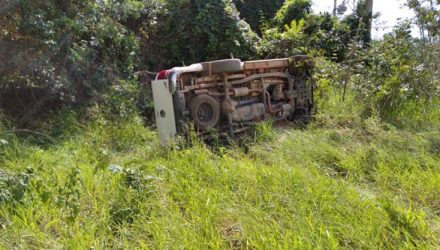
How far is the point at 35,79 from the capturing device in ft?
19.9

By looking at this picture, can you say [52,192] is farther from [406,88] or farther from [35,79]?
[406,88]

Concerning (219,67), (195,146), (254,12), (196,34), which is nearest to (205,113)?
(219,67)

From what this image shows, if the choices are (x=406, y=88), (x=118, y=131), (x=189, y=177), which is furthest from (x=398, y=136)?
(x=118, y=131)

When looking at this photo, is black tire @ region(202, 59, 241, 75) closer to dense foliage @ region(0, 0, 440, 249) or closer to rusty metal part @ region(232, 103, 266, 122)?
rusty metal part @ region(232, 103, 266, 122)

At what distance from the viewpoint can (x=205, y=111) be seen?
204 inches

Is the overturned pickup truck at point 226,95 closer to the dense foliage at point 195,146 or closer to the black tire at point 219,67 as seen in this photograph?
the black tire at point 219,67

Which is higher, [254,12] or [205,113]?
[254,12]

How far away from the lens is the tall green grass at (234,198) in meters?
2.45

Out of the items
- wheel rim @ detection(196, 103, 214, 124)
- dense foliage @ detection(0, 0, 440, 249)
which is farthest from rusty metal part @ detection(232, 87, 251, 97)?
dense foliage @ detection(0, 0, 440, 249)

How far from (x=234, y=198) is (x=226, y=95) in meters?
2.44

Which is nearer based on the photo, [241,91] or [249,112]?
[241,91]

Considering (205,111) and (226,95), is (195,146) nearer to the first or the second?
(205,111)

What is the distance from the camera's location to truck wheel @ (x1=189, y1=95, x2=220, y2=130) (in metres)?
4.95

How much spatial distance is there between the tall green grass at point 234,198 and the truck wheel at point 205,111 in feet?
2.27
